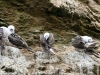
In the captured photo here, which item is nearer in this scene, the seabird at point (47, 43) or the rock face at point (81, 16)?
the seabird at point (47, 43)

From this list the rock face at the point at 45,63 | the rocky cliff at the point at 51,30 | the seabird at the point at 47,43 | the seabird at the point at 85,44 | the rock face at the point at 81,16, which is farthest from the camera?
the rock face at the point at 81,16

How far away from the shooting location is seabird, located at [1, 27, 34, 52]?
10.5 meters

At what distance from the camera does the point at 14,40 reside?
10484mm

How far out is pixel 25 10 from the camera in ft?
43.9

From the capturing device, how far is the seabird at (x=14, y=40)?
34.3ft

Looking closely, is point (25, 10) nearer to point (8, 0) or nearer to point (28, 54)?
point (8, 0)

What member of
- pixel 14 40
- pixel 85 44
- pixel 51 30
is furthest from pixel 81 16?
pixel 14 40

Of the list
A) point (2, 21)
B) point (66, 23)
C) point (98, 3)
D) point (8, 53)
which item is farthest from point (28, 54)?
point (98, 3)

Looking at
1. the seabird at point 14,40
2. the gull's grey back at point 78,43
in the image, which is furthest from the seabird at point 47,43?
the gull's grey back at point 78,43

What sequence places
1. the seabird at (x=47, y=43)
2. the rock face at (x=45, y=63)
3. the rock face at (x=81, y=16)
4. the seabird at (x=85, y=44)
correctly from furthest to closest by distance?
the rock face at (x=81, y=16) → the seabird at (x=85, y=44) → the seabird at (x=47, y=43) → the rock face at (x=45, y=63)

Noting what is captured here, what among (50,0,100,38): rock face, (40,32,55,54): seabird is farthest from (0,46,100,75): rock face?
(50,0,100,38): rock face

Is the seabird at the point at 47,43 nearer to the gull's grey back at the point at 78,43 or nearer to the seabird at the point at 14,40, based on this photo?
the seabird at the point at 14,40

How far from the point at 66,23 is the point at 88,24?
926 millimetres

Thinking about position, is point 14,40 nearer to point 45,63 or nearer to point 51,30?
point 45,63
